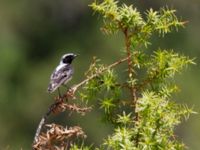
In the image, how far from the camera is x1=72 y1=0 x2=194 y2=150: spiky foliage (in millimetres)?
3748

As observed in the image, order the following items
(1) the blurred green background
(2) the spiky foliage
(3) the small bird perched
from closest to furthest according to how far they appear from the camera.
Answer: (2) the spiky foliage < (3) the small bird perched < (1) the blurred green background

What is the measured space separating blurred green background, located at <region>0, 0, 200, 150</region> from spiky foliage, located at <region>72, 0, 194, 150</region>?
25695 mm

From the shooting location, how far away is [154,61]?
4.01 m

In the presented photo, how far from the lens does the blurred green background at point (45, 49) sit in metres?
31.6

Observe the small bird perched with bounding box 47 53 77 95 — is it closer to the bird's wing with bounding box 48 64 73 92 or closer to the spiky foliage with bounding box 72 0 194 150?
the bird's wing with bounding box 48 64 73 92

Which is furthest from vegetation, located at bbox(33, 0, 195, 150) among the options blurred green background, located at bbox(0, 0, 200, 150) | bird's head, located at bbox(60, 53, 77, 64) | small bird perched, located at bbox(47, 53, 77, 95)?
blurred green background, located at bbox(0, 0, 200, 150)

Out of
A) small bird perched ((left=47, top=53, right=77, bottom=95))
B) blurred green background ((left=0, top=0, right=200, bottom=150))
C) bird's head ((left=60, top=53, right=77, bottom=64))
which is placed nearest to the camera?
small bird perched ((left=47, top=53, right=77, bottom=95))

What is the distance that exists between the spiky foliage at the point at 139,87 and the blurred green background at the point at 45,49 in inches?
1012

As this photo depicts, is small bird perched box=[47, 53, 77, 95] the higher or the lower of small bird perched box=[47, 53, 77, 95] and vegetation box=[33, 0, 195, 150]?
the higher

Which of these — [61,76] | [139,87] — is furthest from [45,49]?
[139,87]

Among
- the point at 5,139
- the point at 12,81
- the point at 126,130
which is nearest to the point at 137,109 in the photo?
the point at 126,130

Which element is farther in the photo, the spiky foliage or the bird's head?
the bird's head

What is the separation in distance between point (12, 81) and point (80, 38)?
8.54 feet

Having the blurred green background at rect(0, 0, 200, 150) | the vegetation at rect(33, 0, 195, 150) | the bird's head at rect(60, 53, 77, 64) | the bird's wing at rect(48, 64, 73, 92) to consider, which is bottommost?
the vegetation at rect(33, 0, 195, 150)
